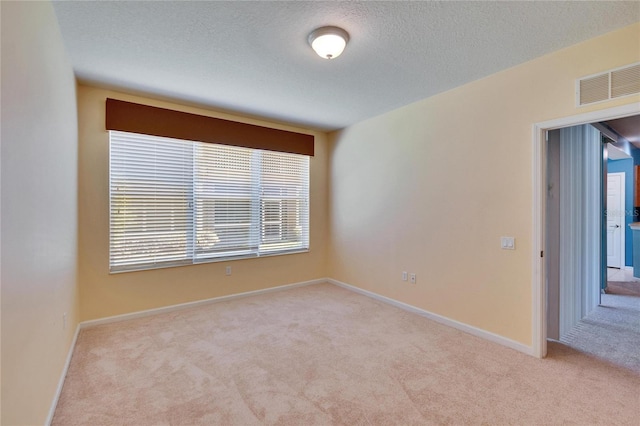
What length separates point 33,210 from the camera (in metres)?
1.61

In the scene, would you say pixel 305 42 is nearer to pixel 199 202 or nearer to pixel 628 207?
pixel 199 202

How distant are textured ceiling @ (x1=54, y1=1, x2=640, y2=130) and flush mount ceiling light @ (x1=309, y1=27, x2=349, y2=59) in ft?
0.17

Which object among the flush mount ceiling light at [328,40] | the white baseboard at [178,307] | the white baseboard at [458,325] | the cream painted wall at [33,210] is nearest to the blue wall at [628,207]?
the white baseboard at [458,325]

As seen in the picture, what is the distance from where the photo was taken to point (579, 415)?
6.18 ft

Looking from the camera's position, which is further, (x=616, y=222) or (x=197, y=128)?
(x=616, y=222)

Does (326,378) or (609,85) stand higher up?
(609,85)

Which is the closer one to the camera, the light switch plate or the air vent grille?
the air vent grille

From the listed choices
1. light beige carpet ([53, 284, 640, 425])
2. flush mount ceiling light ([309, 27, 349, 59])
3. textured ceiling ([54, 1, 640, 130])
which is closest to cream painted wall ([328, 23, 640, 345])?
textured ceiling ([54, 1, 640, 130])

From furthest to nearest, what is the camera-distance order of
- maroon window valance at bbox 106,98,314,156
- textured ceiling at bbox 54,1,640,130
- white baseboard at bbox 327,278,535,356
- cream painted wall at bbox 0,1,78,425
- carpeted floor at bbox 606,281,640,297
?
carpeted floor at bbox 606,281,640,297, maroon window valance at bbox 106,98,314,156, white baseboard at bbox 327,278,535,356, textured ceiling at bbox 54,1,640,130, cream painted wall at bbox 0,1,78,425

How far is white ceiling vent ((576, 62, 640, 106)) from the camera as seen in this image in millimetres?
2162

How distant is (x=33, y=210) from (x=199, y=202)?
94.3 inches

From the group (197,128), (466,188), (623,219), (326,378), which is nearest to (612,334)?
(466,188)

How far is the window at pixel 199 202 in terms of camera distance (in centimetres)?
351

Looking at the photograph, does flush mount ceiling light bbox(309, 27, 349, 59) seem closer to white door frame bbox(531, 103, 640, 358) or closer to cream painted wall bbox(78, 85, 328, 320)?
white door frame bbox(531, 103, 640, 358)
